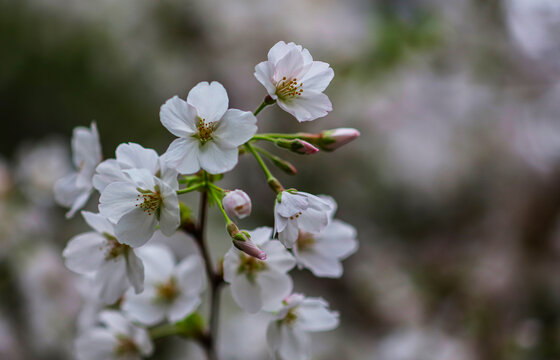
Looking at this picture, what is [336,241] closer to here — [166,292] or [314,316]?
[314,316]

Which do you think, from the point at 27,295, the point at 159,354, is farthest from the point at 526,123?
the point at 27,295

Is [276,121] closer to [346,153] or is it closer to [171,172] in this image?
[346,153]

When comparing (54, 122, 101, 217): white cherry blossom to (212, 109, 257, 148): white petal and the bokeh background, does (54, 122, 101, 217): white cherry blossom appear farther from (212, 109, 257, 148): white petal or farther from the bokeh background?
the bokeh background

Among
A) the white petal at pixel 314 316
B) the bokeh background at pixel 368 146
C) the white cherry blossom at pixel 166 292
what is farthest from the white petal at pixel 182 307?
the bokeh background at pixel 368 146

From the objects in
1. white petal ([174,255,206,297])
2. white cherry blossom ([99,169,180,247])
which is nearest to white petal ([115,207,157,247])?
white cherry blossom ([99,169,180,247])

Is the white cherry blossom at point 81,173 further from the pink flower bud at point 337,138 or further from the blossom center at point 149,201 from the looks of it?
the pink flower bud at point 337,138

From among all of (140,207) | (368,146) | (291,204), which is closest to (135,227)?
(140,207)
